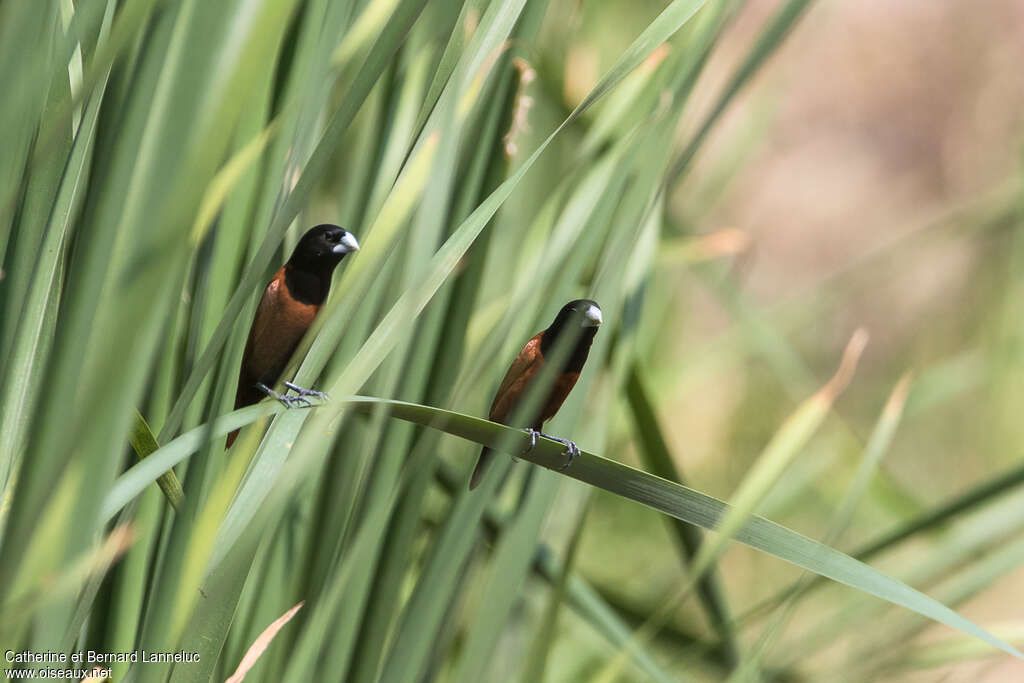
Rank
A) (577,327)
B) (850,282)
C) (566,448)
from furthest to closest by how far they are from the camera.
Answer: (850,282) < (566,448) < (577,327)

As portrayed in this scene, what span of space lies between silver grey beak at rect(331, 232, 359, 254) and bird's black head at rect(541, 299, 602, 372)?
0.16 m

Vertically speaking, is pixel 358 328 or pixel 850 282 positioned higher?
pixel 850 282

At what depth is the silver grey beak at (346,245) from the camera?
24.8 inches

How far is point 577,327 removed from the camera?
0.47 metres

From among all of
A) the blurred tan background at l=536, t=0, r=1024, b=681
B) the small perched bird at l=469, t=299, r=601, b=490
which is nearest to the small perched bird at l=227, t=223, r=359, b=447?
the small perched bird at l=469, t=299, r=601, b=490

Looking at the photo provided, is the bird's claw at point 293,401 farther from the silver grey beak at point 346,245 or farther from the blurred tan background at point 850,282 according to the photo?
the blurred tan background at point 850,282

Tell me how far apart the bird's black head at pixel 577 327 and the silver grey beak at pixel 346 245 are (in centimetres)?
16

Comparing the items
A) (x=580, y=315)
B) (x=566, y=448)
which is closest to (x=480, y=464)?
(x=566, y=448)

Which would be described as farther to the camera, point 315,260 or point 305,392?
point 315,260

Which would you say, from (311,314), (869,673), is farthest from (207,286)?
(869,673)

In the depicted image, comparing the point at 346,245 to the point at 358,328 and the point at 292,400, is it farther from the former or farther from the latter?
the point at 292,400

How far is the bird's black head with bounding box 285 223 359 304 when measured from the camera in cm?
64

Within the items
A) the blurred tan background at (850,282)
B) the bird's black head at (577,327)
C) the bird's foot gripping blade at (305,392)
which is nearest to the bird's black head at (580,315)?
the bird's black head at (577,327)

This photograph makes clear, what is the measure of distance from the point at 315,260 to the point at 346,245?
0.03 m
